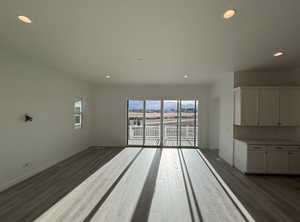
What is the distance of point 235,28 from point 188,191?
286 cm

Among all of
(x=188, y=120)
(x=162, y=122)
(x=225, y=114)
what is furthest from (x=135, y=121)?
(x=225, y=114)

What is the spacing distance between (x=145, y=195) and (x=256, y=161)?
290 cm

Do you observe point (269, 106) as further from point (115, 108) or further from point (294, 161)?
point (115, 108)

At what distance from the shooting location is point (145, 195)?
283cm

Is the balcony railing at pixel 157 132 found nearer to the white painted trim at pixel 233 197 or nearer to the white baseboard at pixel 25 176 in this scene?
the white painted trim at pixel 233 197

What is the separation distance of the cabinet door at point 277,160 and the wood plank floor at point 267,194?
0.17 metres

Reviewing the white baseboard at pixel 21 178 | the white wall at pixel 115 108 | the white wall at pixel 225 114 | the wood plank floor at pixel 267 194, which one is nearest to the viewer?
the wood plank floor at pixel 267 194

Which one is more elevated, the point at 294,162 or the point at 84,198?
the point at 294,162

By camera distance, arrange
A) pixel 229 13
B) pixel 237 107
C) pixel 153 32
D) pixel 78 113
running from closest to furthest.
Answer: pixel 229 13
pixel 153 32
pixel 237 107
pixel 78 113

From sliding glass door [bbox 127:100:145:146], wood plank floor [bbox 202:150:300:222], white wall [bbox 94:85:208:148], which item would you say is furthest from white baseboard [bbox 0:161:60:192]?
wood plank floor [bbox 202:150:300:222]

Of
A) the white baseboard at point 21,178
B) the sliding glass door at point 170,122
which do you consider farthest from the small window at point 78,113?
the sliding glass door at point 170,122

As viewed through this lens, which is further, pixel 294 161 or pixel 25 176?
pixel 294 161

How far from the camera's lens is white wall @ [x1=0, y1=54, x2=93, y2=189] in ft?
9.98

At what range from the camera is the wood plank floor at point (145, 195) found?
2295 millimetres
